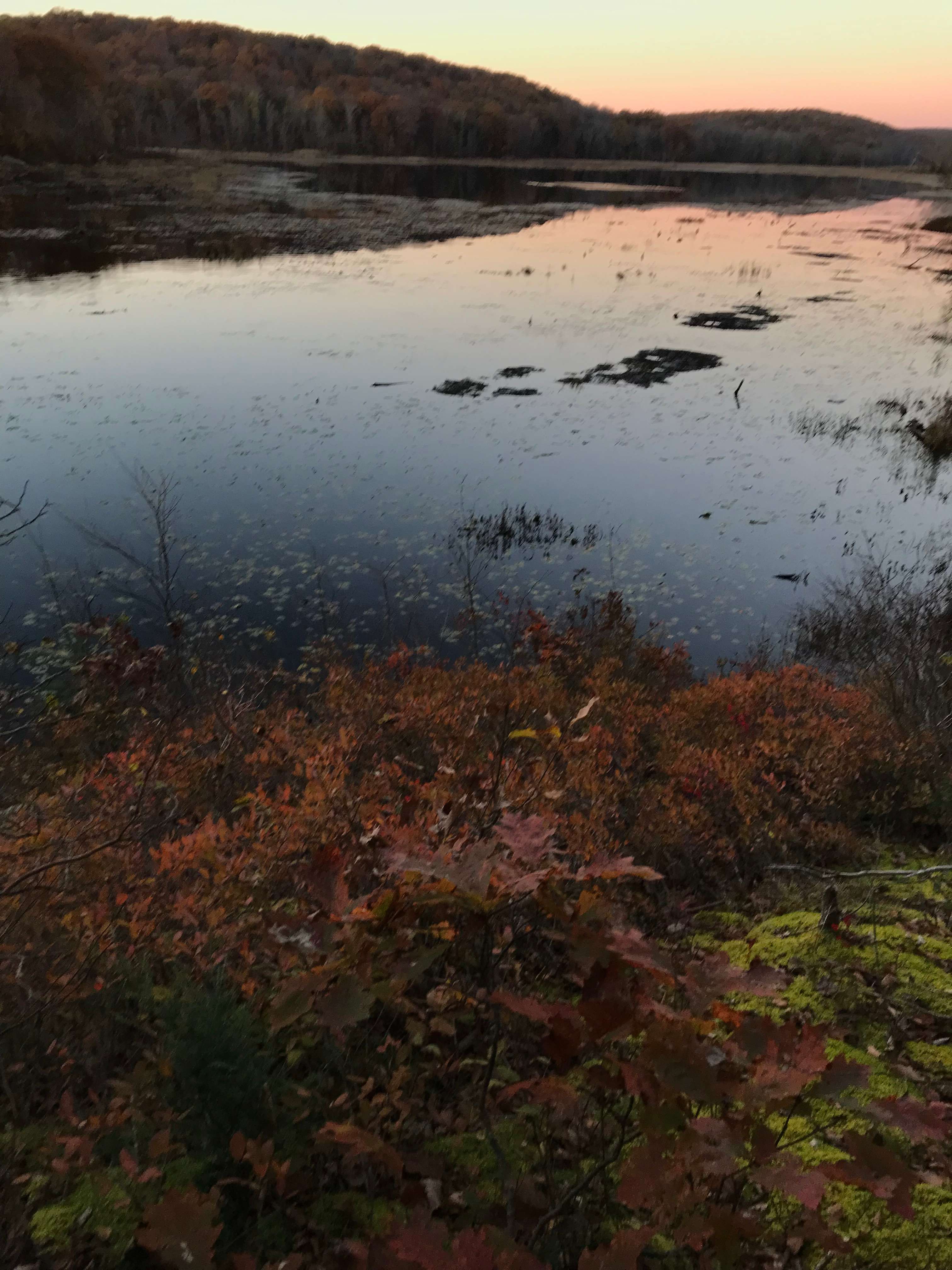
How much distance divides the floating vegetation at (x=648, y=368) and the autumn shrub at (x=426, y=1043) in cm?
1811

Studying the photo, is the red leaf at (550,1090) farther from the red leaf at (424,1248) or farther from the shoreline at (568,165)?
the shoreline at (568,165)

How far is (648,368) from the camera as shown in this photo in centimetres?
2267

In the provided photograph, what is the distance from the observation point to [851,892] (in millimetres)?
4559

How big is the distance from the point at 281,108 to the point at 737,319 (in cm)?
10264

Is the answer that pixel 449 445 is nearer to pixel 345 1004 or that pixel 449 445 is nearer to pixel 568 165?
pixel 345 1004

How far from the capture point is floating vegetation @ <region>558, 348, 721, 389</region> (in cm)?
2153

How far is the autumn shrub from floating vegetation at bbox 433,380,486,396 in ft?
52.6

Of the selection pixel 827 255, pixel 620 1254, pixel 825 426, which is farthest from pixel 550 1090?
pixel 827 255

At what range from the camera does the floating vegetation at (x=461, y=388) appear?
19.9 metres

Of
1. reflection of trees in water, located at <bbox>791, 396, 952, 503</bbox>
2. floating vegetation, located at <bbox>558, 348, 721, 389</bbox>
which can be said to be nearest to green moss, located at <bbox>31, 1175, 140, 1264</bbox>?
reflection of trees in water, located at <bbox>791, 396, 952, 503</bbox>

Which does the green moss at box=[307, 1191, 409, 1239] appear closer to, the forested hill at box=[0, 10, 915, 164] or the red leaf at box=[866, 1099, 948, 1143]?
the red leaf at box=[866, 1099, 948, 1143]

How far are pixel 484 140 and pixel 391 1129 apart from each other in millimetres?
128205

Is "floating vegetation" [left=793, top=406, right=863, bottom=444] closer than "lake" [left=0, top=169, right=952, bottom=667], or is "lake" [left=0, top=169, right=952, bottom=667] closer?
"lake" [left=0, top=169, right=952, bottom=667]

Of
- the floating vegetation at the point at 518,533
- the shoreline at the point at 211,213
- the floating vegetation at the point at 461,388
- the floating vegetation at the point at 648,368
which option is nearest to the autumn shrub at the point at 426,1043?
the floating vegetation at the point at 518,533
